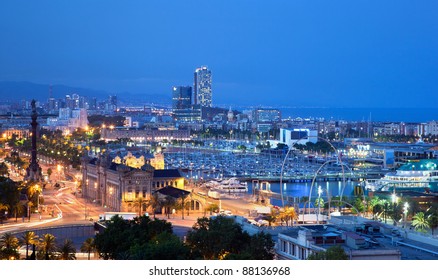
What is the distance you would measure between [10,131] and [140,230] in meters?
44.1

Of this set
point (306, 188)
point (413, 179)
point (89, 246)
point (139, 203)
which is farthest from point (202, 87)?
point (89, 246)

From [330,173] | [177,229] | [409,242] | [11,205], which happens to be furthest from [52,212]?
[330,173]

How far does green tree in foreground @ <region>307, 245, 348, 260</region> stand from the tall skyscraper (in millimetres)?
63103

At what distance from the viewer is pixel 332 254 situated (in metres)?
9.92

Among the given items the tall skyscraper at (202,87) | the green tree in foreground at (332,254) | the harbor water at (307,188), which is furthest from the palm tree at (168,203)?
the tall skyscraper at (202,87)

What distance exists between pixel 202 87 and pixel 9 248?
66757 millimetres

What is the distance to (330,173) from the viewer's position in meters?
40.0

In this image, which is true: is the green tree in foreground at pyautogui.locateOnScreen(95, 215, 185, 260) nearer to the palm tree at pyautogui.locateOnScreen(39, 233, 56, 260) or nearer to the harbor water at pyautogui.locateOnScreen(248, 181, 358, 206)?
the palm tree at pyautogui.locateOnScreen(39, 233, 56, 260)

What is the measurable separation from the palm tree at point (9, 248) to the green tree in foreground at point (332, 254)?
4410 mm

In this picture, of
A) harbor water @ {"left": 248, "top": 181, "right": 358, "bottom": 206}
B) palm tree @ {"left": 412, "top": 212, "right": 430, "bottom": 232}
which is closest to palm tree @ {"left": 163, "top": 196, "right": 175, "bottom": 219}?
palm tree @ {"left": 412, "top": 212, "right": 430, "bottom": 232}

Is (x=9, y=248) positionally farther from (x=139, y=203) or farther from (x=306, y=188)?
(x=306, y=188)

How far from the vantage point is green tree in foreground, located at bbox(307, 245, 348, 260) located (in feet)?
32.4

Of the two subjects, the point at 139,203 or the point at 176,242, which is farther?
the point at 139,203
